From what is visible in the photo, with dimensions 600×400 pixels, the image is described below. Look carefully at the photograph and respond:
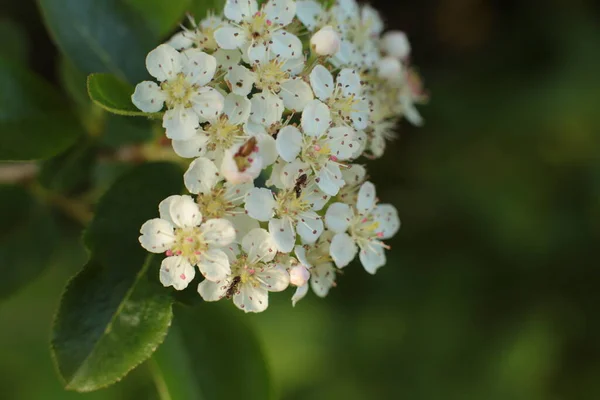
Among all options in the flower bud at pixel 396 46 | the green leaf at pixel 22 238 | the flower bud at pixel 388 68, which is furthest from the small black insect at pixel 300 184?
the green leaf at pixel 22 238

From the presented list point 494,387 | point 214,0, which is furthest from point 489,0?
point 214,0

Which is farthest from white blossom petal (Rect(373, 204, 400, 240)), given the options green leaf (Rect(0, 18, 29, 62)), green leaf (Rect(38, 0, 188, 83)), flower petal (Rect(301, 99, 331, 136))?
green leaf (Rect(0, 18, 29, 62))

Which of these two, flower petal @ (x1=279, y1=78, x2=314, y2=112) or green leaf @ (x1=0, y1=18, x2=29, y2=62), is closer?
flower petal @ (x1=279, y1=78, x2=314, y2=112)

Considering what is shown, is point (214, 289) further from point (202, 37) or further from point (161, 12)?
point (161, 12)

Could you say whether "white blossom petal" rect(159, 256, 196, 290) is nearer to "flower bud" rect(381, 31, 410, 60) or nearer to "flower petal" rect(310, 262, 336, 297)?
"flower petal" rect(310, 262, 336, 297)

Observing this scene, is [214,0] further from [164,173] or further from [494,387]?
[494,387]

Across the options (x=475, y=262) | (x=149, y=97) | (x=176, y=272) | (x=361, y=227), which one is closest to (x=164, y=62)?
(x=149, y=97)
